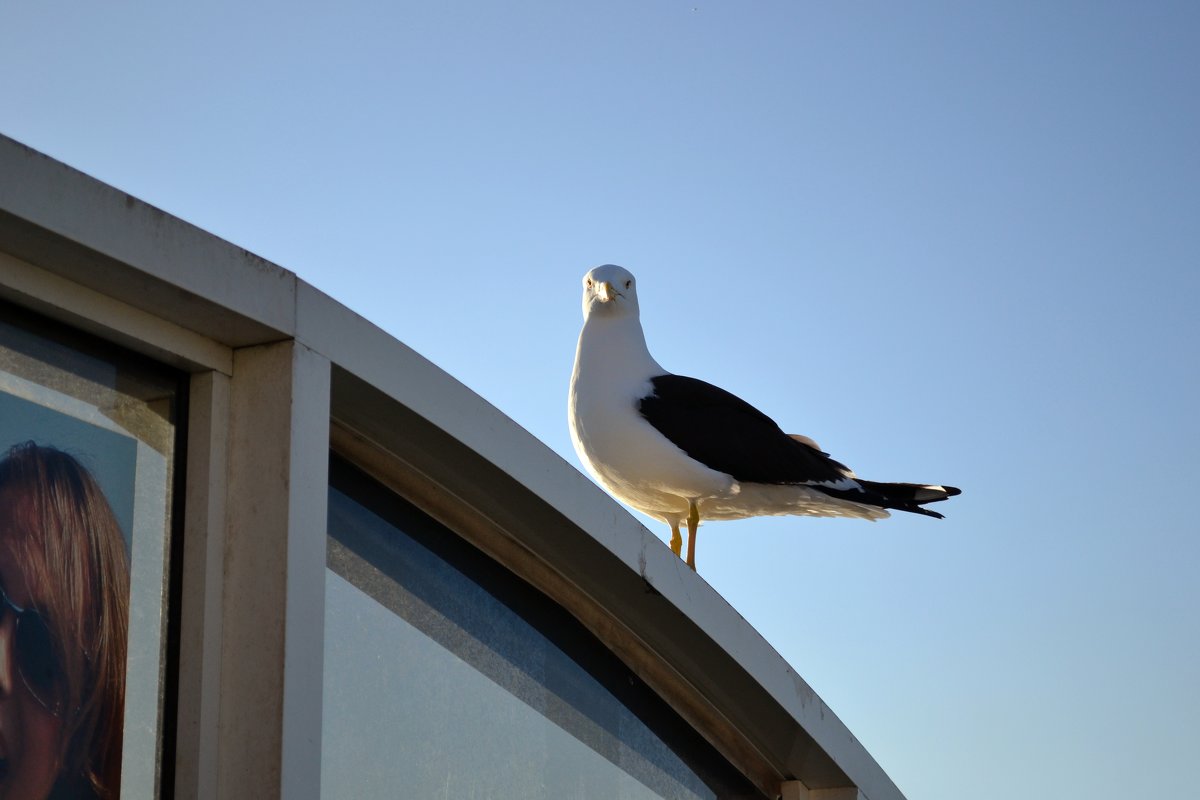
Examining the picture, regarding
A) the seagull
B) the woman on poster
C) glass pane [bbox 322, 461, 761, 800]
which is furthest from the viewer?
the seagull

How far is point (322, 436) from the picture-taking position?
3.18m

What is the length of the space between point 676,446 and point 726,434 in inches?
13.2

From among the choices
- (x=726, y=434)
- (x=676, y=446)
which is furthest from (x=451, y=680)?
(x=726, y=434)

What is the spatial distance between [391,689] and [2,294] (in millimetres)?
1145

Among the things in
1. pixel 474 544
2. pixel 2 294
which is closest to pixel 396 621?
pixel 474 544

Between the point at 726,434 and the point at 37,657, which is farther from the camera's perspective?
the point at 726,434

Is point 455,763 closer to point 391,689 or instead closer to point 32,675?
point 391,689

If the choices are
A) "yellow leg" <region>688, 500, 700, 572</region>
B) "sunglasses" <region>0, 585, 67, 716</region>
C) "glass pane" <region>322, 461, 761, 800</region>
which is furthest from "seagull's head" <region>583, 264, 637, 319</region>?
"sunglasses" <region>0, 585, 67, 716</region>

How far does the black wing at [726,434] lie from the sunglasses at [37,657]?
3.81 meters

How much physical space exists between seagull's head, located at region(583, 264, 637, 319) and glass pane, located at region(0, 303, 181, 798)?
385 cm

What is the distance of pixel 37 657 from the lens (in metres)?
2.82

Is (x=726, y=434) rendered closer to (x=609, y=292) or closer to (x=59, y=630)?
(x=609, y=292)

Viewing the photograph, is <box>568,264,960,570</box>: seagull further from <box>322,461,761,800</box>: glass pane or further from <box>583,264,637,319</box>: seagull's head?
<box>322,461,761,800</box>: glass pane

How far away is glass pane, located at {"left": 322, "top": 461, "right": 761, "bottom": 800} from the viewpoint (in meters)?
3.38
